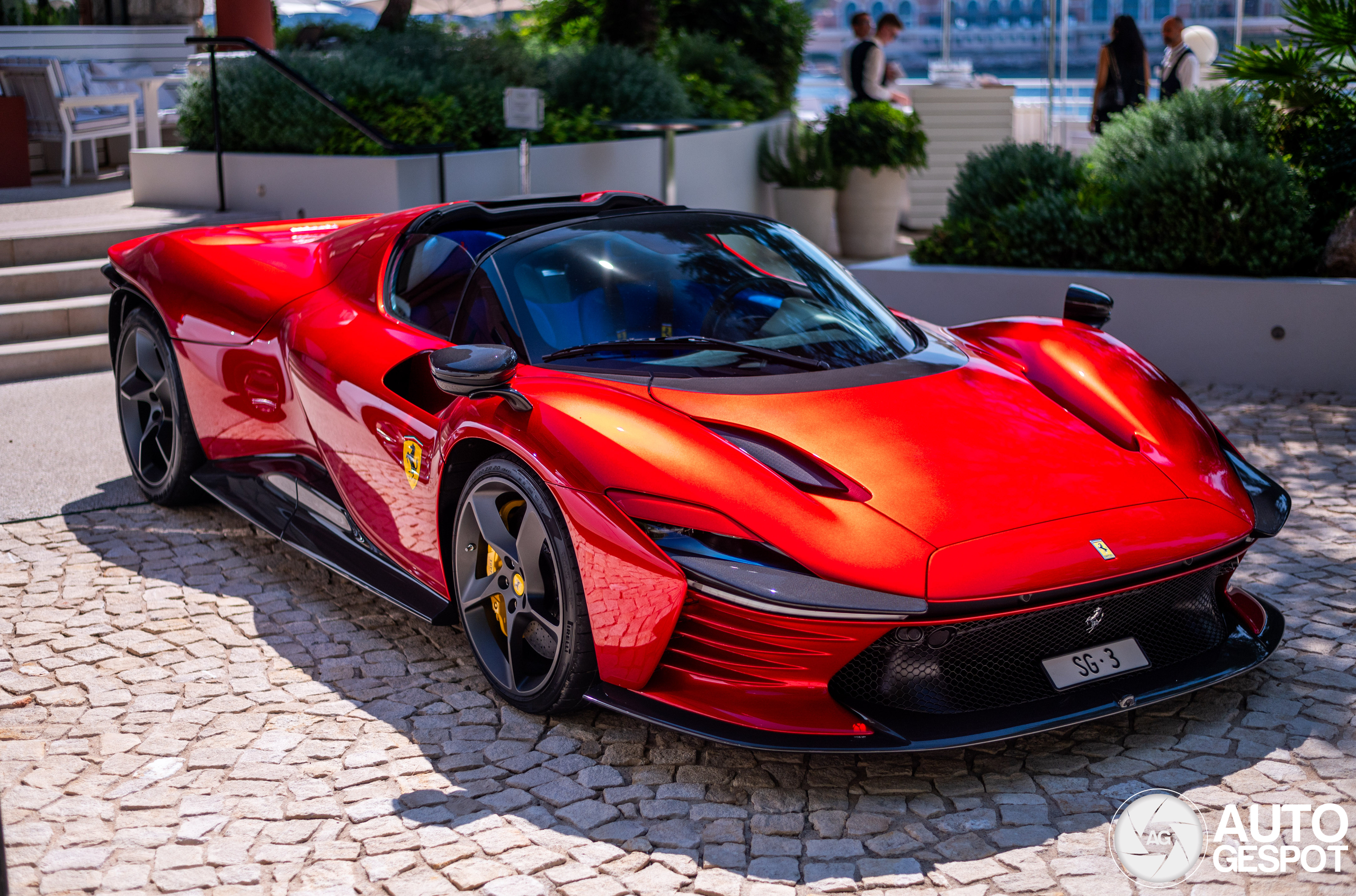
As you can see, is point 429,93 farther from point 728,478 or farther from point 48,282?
point 728,478

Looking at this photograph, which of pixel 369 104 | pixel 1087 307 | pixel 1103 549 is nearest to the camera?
pixel 1103 549

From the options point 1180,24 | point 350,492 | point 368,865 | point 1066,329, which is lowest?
point 368,865

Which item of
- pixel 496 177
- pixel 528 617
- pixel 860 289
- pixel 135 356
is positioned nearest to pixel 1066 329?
pixel 860 289

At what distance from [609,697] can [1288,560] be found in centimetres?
285

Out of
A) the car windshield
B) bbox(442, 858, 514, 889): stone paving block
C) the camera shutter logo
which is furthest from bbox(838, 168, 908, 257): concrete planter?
bbox(442, 858, 514, 889): stone paving block

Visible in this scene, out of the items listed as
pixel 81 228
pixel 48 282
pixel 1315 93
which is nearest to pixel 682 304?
pixel 48 282

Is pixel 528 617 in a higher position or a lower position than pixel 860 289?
lower

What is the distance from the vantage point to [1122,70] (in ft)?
38.5

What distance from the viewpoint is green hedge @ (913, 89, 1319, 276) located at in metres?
7.61

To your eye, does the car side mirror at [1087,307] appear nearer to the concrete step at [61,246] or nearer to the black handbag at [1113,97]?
the concrete step at [61,246]

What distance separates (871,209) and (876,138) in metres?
0.66

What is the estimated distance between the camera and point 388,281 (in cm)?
437

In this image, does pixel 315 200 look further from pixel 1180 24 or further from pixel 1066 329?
pixel 1180 24

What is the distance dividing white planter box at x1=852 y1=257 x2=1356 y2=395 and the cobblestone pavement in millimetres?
3384
